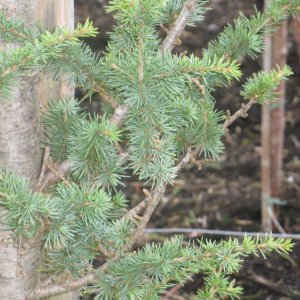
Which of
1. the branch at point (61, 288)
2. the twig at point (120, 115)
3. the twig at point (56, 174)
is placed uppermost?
the twig at point (120, 115)

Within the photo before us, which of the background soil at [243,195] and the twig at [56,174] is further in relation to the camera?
the background soil at [243,195]

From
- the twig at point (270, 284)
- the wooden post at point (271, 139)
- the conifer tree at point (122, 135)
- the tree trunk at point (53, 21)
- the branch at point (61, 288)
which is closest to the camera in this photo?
the conifer tree at point (122, 135)

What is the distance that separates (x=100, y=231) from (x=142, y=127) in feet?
0.92

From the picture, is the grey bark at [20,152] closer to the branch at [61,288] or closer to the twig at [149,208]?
the branch at [61,288]

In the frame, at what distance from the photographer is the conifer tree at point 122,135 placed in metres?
1.37

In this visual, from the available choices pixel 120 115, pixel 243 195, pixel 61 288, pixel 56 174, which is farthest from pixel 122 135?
pixel 243 195

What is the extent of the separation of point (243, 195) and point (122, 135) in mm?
2782

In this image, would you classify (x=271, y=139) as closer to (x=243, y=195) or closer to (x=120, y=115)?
(x=243, y=195)

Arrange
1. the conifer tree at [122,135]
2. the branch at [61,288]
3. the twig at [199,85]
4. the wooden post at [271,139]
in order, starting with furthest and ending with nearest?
the wooden post at [271,139], the branch at [61,288], the twig at [199,85], the conifer tree at [122,135]

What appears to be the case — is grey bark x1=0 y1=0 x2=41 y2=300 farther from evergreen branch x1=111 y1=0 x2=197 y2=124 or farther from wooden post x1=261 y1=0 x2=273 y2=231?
wooden post x1=261 y1=0 x2=273 y2=231

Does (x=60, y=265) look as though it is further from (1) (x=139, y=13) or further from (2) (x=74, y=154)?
(1) (x=139, y=13)

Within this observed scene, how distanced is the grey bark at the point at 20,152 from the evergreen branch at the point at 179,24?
32 centimetres

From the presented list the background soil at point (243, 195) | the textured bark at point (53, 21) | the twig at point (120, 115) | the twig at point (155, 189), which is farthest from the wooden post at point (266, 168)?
the twig at point (120, 115)

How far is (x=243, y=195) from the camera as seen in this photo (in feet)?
13.4
